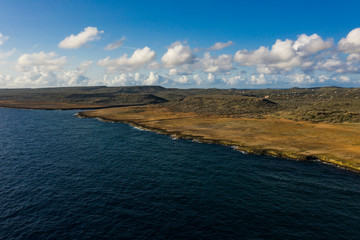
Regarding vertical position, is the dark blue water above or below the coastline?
below

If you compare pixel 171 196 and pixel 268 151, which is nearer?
pixel 171 196

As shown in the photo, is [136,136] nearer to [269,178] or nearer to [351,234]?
[269,178]

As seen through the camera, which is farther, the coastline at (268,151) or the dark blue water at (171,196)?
the coastline at (268,151)

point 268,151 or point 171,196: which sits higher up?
point 268,151

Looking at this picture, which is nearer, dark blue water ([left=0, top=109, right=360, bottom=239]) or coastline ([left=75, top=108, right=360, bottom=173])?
dark blue water ([left=0, top=109, right=360, bottom=239])

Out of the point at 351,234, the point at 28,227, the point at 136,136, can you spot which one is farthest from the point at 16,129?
the point at 351,234

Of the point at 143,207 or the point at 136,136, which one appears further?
the point at 136,136

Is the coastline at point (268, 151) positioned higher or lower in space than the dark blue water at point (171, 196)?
higher

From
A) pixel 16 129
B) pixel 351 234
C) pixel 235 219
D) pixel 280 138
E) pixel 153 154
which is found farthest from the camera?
pixel 16 129
